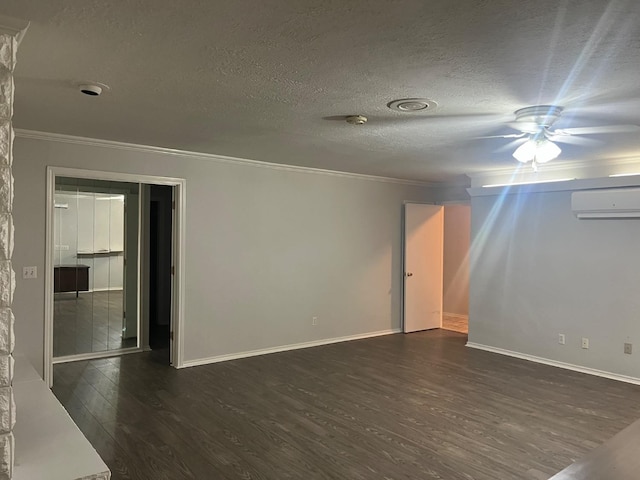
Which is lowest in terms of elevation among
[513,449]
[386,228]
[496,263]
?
[513,449]

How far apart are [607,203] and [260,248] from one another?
3.86 metres

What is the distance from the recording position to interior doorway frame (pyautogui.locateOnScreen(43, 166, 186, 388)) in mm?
4273

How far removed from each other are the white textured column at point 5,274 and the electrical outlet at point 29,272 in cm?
262

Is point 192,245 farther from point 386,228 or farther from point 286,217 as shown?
point 386,228

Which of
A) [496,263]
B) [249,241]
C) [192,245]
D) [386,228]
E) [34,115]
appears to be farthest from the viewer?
[386,228]

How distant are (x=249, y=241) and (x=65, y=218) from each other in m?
2.11

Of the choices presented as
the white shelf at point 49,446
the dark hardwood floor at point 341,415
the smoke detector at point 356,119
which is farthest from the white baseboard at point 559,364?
the white shelf at point 49,446

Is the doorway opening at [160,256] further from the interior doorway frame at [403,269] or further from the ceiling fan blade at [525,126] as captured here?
the ceiling fan blade at [525,126]

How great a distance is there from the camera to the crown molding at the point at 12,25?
6.23 feet

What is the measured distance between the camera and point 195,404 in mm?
3982

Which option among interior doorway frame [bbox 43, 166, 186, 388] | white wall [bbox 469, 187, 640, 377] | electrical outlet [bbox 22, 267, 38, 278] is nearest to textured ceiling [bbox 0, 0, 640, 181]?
interior doorway frame [bbox 43, 166, 186, 388]

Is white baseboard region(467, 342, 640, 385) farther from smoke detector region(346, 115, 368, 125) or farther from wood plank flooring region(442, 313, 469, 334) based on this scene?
smoke detector region(346, 115, 368, 125)

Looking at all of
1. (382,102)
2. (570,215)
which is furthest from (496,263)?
(382,102)

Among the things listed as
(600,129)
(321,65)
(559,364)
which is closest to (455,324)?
(559,364)
